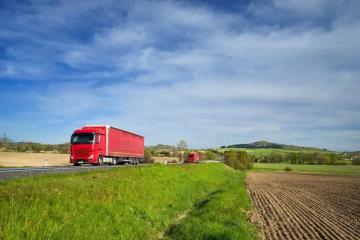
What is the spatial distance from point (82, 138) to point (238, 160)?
84.8 meters

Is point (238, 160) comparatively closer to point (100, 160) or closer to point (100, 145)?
point (100, 160)

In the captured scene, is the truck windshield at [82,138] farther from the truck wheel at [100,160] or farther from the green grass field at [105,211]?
the green grass field at [105,211]

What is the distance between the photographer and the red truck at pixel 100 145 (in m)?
37.5

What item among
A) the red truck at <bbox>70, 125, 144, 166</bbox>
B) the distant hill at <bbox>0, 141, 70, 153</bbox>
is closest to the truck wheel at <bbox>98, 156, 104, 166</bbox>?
the red truck at <bbox>70, 125, 144, 166</bbox>

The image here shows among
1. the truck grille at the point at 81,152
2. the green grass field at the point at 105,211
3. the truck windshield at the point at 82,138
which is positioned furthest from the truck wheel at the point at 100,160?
the green grass field at the point at 105,211

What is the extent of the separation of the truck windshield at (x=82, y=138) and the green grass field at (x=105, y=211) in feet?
50.5

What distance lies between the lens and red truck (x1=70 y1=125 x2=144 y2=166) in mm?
37469

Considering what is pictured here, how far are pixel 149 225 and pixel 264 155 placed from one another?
17024 centimetres

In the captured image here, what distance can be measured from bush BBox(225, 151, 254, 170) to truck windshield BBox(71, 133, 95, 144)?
77.1 metres

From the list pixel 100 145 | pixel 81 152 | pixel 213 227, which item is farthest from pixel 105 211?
pixel 100 145

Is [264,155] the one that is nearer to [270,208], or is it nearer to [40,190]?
[270,208]

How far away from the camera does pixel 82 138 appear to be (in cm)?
3781

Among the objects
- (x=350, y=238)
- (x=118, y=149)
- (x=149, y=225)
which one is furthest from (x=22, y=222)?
(x=118, y=149)

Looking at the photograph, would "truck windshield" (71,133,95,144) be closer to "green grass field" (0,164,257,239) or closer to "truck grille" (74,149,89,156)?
"truck grille" (74,149,89,156)
